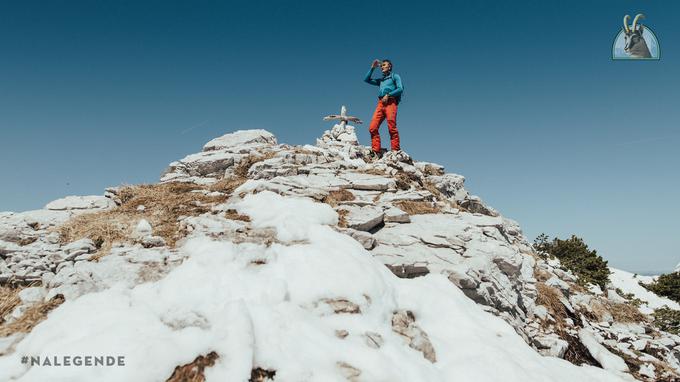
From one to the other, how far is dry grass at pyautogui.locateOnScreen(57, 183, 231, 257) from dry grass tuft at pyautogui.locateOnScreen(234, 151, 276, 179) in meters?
1.77

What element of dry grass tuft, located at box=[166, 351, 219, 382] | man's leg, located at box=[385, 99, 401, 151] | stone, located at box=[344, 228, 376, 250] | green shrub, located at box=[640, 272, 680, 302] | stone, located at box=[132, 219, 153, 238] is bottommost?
green shrub, located at box=[640, 272, 680, 302]

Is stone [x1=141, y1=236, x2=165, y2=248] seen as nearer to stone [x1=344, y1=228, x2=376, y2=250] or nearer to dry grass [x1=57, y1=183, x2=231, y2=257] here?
dry grass [x1=57, y1=183, x2=231, y2=257]

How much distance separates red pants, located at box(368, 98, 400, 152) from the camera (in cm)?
1459

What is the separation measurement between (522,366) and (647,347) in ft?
14.1

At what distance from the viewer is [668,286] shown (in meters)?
22.3

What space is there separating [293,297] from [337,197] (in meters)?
5.20

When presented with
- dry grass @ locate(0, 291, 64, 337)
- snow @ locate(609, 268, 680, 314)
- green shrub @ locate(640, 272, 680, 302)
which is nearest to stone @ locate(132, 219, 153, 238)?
dry grass @ locate(0, 291, 64, 337)

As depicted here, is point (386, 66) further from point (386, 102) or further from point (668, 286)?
point (668, 286)

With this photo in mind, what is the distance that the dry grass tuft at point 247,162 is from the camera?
43.3 ft

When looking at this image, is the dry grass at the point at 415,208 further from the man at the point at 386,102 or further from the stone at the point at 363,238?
the man at the point at 386,102

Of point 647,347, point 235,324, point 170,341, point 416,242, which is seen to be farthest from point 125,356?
point 647,347

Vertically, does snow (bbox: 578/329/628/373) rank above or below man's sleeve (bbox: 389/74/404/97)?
below

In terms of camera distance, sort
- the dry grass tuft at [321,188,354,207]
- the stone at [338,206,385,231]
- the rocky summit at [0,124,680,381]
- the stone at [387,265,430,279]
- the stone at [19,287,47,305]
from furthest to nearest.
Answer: the dry grass tuft at [321,188,354,207] < the stone at [338,206,385,231] < the stone at [387,265,430,279] < the stone at [19,287,47,305] < the rocky summit at [0,124,680,381]

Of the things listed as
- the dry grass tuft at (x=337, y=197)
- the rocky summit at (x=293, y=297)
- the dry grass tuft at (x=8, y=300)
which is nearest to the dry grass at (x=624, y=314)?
the rocky summit at (x=293, y=297)
